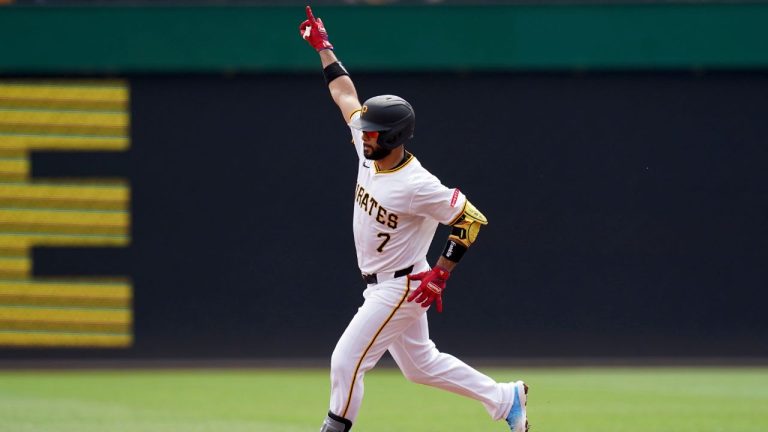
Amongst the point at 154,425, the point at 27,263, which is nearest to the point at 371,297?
the point at 154,425

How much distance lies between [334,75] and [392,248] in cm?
141

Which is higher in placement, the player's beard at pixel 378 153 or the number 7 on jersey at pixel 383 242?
the player's beard at pixel 378 153

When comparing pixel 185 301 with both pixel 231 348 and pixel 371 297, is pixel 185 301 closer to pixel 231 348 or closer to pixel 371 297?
pixel 231 348

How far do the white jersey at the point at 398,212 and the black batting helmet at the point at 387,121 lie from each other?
17 cm

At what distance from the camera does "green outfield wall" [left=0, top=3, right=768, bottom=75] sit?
497 inches

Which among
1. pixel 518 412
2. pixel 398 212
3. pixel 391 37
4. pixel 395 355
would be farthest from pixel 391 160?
pixel 391 37

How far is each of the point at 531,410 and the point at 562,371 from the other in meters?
2.40

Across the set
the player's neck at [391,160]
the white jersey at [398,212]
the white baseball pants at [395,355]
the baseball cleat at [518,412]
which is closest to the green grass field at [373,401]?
the baseball cleat at [518,412]

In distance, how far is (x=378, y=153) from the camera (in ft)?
25.9

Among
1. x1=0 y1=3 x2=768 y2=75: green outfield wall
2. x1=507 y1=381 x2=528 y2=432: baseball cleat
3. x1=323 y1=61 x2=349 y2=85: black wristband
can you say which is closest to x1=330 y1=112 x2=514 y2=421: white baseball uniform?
x1=507 y1=381 x2=528 y2=432: baseball cleat

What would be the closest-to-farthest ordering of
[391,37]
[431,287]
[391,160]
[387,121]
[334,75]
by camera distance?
[431,287]
[387,121]
[391,160]
[334,75]
[391,37]

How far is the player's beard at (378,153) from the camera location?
7887 mm

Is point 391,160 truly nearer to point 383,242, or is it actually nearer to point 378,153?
point 378,153

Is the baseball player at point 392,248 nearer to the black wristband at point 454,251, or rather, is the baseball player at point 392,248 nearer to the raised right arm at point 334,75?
the black wristband at point 454,251
